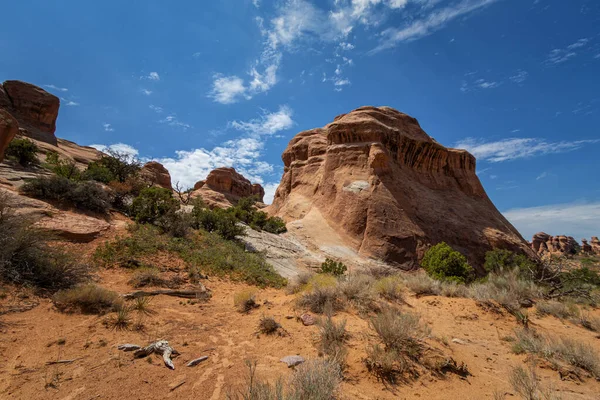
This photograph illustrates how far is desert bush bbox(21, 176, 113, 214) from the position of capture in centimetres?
1071

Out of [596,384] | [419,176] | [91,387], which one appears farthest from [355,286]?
[419,176]

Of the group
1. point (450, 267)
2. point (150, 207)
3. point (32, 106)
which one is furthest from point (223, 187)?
point (450, 267)

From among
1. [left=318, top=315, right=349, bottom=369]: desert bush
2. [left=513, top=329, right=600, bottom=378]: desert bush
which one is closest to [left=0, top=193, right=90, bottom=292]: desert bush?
[left=318, top=315, right=349, bottom=369]: desert bush

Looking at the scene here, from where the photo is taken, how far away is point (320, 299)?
22.3 ft

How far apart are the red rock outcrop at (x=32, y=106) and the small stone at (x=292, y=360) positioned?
38771mm

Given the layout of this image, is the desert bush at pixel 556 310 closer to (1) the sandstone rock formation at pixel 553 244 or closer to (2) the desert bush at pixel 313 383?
(2) the desert bush at pixel 313 383

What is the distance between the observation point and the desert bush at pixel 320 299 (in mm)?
6609

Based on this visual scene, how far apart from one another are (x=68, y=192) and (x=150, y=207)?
3.18 meters

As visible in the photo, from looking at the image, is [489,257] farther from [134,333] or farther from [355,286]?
[134,333]

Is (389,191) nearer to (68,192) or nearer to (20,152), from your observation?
(68,192)

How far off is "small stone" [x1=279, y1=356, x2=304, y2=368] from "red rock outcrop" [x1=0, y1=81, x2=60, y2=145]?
1526 inches

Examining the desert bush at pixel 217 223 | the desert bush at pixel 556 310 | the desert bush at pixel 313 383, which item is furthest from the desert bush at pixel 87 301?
the desert bush at pixel 556 310

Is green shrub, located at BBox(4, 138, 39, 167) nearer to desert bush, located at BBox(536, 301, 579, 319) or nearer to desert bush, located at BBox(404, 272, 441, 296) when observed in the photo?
desert bush, located at BBox(404, 272, 441, 296)

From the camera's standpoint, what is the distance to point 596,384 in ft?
14.8
